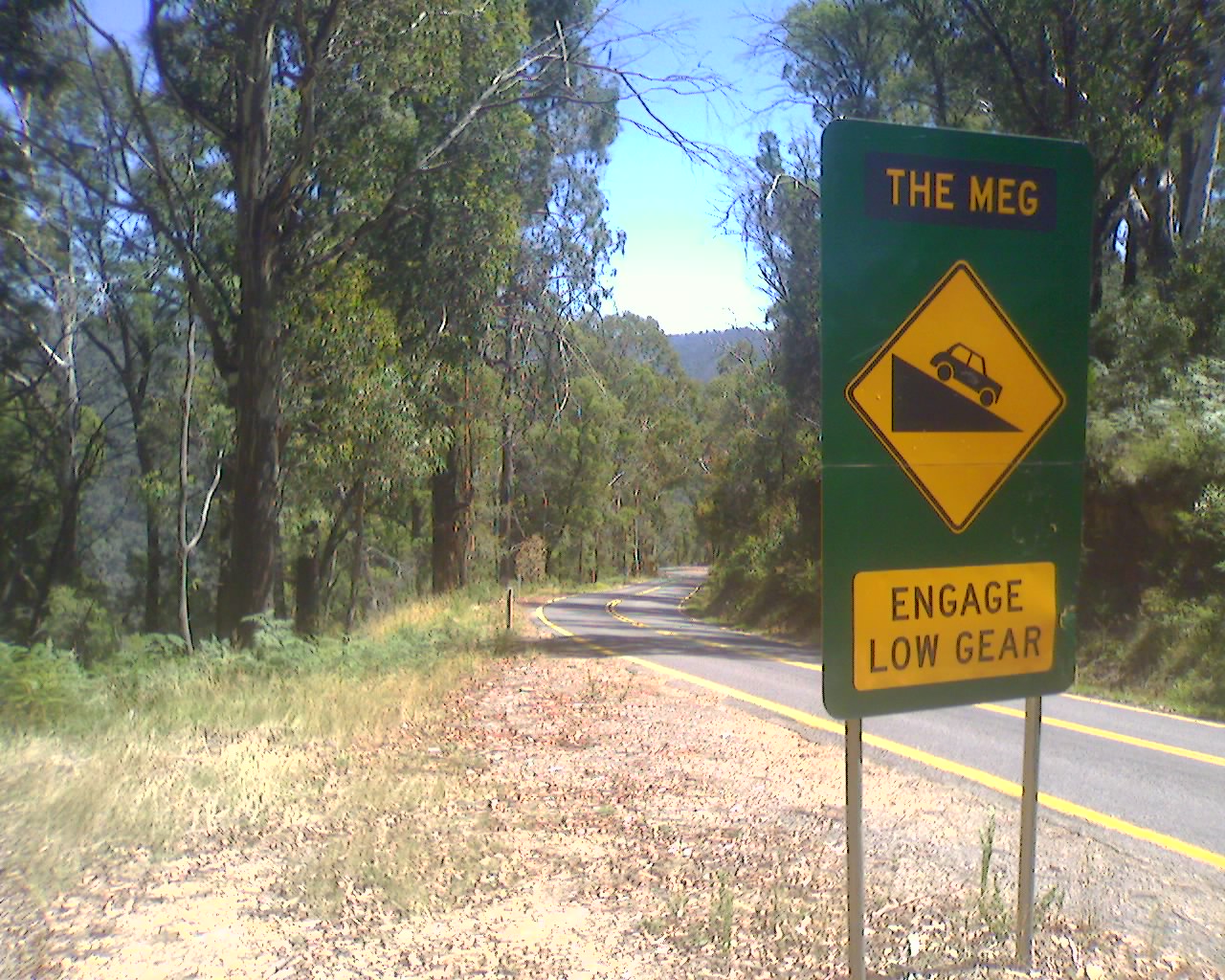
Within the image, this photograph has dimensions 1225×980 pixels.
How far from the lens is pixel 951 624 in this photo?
384 cm

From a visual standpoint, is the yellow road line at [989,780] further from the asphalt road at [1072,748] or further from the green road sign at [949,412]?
the green road sign at [949,412]

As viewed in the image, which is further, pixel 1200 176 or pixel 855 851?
pixel 1200 176

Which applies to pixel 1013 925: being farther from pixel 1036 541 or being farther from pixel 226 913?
pixel 226 913

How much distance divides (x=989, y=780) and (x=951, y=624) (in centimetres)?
456

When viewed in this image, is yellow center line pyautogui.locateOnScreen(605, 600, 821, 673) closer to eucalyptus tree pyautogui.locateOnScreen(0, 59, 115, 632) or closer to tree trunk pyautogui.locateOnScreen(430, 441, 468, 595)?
tree trunk pyautogui.locateOnScreen(430, 441, 468, 595)

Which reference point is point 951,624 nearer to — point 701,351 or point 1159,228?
point 1159,228

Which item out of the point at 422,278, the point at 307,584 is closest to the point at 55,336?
the point at 307,584

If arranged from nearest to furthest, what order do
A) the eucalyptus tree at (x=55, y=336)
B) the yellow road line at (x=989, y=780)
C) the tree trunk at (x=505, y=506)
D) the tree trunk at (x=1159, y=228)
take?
1. the yellow road line at (x=989, y=780)
2. the tree trunk at (x=1159, y=228)
3. the eucalyptus tree at (x=55, y=336)
4. the tree trunk at (x=505, y=506)

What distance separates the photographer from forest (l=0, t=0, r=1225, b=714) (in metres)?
14.7

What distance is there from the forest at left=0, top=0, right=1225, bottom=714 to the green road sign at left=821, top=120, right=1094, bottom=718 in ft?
25.4

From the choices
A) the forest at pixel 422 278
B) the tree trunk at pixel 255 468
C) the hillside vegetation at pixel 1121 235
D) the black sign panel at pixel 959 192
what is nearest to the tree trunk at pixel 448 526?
the forest at pixel 422 278

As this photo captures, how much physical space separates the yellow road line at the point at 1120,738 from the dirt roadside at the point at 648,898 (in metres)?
2.92

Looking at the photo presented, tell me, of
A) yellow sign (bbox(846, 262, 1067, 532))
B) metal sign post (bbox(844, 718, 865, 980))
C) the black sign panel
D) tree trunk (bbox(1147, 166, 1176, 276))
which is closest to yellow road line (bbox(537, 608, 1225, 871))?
metal sign post (bbox(844, 718, 865, 980))

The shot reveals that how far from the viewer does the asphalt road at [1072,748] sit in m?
6.98
